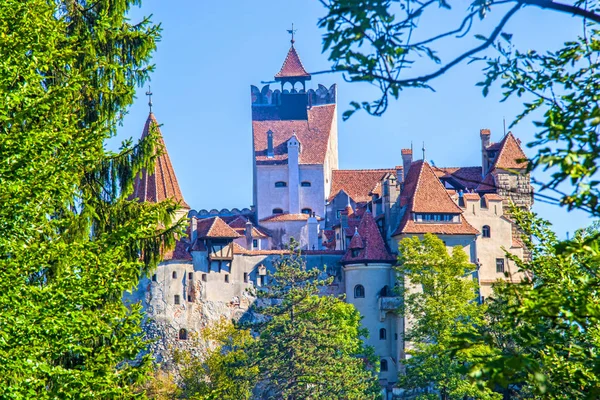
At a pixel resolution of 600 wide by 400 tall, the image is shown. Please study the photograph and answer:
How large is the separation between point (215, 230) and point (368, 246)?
8.39 meters

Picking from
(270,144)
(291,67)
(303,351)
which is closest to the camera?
(303,351)

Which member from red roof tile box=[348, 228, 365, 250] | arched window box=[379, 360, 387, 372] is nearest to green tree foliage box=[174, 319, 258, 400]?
arched window box=[379, 360, 387, 372]

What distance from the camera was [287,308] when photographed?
5425 centimetres

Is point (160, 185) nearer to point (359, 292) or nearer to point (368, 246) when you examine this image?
point (368, 246)

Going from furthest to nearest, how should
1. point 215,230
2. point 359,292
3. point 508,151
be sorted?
1. point 508,151
2. point 215,230
3. point 359,292

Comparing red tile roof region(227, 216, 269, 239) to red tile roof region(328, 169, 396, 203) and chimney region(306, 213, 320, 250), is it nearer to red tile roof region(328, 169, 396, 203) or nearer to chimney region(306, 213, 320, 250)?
chimney region(306, 213, 320, 250)

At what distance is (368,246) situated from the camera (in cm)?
6462

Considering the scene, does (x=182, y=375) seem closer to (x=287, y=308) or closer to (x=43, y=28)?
(x=287, y=308)

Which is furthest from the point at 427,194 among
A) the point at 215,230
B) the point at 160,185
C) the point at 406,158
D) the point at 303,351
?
the point at 303,351

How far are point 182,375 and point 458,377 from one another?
14.6m

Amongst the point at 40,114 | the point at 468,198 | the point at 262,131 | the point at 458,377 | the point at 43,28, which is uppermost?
the point at 262,131

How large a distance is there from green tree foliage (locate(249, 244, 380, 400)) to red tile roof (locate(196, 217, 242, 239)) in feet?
31.8

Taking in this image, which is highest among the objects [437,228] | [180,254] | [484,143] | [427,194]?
[484,143]

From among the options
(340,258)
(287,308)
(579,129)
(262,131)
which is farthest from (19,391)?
(262,131)
